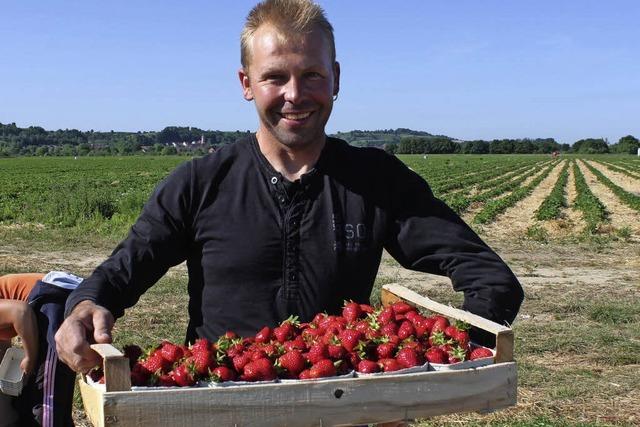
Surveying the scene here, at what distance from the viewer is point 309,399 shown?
5.77ft

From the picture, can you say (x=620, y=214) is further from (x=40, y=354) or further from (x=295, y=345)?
(x=295, y=345)

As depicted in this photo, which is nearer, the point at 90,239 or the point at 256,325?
the point at 256,325

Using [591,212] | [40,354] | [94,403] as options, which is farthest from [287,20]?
[591,212]

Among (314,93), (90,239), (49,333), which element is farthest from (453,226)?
(90,239)

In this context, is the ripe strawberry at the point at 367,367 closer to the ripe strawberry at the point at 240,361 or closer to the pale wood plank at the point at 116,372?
the ripe strawberry at the point at 240,361

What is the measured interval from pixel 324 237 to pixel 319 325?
0.25 m

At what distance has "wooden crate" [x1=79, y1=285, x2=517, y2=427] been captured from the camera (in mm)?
1672

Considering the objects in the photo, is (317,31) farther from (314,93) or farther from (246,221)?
(246,221)

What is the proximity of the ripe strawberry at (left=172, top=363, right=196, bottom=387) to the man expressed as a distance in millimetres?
356

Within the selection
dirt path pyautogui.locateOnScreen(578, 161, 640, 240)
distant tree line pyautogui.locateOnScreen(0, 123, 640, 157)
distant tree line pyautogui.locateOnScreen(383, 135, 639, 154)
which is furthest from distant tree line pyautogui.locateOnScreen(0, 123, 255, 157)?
dirt path pyautogui.locateOnScreen(578, 161, 640, 240)

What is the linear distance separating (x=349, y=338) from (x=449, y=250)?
0.45 m

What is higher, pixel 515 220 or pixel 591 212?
pixel 591 212

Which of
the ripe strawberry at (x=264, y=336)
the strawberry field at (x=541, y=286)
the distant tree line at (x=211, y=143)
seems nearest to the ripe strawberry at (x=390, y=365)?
the ripe strawberry at (x=264, y=336)

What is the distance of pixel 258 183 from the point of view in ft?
7.24
